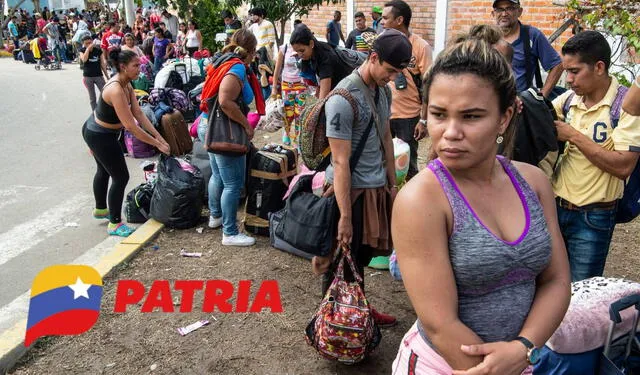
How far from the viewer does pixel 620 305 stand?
2404mm

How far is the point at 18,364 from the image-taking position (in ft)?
11.5

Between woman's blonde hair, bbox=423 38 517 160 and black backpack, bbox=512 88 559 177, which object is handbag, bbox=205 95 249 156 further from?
woman's blonde hair, bbox=423 38 517 160

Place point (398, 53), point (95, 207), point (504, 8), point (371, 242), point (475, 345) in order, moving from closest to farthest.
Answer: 1. point (475, 345)
2. point (398, 53)
3. point (371, 242)
4. point (504, 8)
5. point (95, 207)

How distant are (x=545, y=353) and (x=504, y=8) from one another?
3056 mm

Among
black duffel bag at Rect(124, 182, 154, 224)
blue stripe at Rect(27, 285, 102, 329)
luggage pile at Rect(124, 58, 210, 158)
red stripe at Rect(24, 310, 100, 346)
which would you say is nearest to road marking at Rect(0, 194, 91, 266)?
black duffel bag at Rect(124, 182, 154, 224)

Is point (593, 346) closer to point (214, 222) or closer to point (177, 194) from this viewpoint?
point (214, 222)

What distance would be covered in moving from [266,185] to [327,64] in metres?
1.47

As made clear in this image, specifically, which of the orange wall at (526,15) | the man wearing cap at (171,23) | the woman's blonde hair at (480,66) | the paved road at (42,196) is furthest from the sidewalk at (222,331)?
the man wearing cap at (171,23)

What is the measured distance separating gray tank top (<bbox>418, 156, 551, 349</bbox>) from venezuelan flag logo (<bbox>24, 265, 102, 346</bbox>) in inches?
122

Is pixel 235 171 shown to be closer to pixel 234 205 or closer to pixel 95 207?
pixel 234 205

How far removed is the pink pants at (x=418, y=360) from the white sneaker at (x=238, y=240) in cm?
352

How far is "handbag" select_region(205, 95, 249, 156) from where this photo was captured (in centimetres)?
489

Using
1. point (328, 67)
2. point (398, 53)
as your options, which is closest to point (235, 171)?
point (328, 67)

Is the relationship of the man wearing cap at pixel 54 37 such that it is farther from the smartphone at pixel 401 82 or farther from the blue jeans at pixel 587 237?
the blue jeans at pixel 587 237
